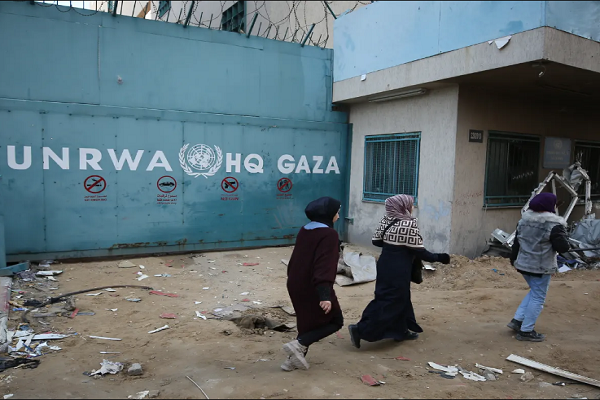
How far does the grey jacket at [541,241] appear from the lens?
13.3ft

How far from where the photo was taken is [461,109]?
22.9 feet

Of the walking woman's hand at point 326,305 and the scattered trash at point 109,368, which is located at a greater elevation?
the walking woman's hand at point 326,305

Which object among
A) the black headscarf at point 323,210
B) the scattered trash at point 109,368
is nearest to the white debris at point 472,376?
the black headscarf at point 323,210

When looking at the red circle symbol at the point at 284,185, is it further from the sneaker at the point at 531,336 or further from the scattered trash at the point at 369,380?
the scattered trash at the point at 369,380

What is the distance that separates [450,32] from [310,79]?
10.4ft

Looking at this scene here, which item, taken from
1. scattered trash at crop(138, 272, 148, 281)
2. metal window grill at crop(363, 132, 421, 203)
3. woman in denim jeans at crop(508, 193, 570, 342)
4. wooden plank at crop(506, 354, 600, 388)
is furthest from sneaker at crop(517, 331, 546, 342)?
scattered trash at crop(138, 272, 148, 281)

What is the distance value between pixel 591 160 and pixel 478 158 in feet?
13.3

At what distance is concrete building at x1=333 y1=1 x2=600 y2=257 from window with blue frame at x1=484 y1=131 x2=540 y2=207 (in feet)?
0.09

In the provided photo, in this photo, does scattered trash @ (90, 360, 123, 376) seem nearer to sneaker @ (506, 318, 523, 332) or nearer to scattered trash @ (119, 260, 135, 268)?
scattered trash @ (119, 260, 135, 268)

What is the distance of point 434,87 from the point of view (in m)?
7.28

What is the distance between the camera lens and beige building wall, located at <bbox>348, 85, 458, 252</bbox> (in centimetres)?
708

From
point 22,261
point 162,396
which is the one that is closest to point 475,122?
point 162,396

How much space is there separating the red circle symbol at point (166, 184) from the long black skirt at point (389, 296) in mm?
4830

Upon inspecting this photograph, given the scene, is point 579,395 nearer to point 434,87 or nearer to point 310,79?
point 434,87
